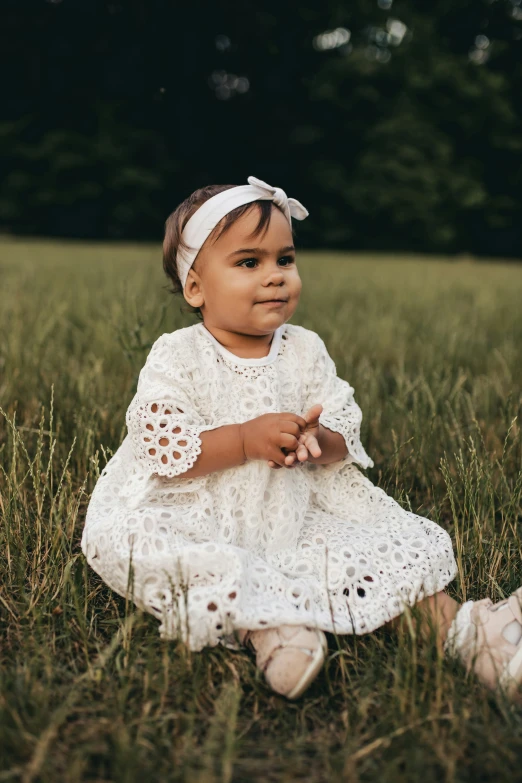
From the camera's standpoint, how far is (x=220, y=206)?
1811 mm

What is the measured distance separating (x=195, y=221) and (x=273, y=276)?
244 millimetres

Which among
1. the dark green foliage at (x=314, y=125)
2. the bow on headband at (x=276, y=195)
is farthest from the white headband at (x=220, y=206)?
the dark green foliage at (x=314, y=125)

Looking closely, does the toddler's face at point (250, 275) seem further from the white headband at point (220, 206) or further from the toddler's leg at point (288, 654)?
the toddler's leg at point (288, 654)

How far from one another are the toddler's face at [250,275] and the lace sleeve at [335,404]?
0.73ft

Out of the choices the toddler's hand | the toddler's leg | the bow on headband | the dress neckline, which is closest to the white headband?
the bow on headband

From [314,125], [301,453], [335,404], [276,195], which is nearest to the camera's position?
[301,453]

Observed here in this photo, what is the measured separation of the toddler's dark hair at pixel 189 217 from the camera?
181 cm

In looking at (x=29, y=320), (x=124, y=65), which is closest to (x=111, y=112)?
(x=124, y=65)

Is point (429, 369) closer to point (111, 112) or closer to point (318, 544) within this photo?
point (318, 544)

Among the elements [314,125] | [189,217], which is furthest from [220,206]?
[314,125]

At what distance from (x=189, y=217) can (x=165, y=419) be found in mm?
520

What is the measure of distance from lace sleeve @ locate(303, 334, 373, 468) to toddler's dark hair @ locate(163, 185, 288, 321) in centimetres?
38

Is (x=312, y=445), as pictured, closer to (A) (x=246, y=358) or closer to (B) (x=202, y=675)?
(A) (x=246, y=358)

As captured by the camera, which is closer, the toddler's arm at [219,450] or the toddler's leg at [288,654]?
the toddler's leg at [288,654]
